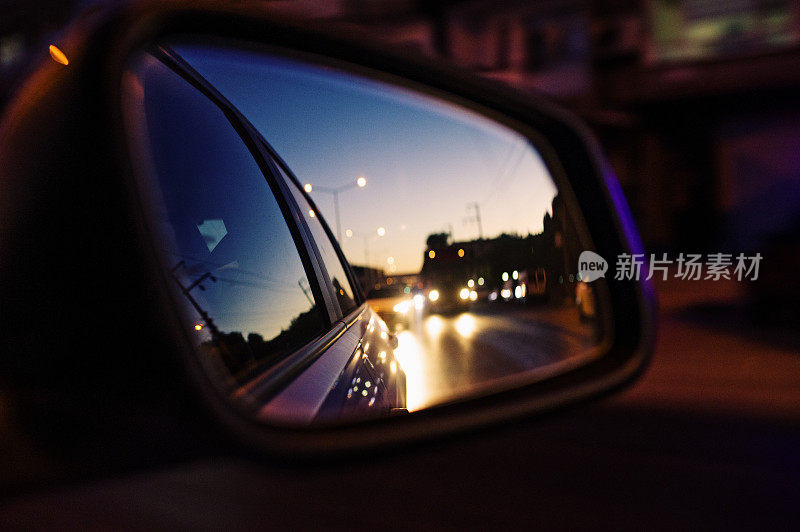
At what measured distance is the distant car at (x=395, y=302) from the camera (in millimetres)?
1508

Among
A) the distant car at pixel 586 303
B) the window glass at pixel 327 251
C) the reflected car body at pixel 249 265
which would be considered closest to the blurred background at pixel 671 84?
the distant car at pixel 586 303

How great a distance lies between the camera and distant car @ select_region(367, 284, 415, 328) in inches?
59.4

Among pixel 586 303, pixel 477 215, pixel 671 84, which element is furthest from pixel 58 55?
pixel 671 84

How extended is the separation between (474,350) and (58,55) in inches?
58.1

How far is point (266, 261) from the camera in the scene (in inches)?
65.9

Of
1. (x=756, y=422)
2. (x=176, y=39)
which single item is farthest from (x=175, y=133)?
(x=756, y=422)

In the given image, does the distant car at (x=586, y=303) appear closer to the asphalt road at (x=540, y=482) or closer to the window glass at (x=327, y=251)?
the asphalt road at (x=540, y=482)

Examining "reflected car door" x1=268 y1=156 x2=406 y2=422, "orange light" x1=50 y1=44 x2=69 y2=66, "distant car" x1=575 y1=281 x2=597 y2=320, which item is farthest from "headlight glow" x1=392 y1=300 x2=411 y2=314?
"orange light" x1=50 y1=44 x2=69 y2=66

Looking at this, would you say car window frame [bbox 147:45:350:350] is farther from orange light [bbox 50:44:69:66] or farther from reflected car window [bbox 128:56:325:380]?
orange light [bbox 50:44:69:66]

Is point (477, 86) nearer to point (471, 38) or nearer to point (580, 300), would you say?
point (580, 300)

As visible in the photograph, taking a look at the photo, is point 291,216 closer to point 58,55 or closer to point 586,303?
point 586,303

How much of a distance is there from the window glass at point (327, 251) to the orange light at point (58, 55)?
101 cm

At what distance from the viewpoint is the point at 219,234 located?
4.51 feet

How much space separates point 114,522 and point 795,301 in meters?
9.68
